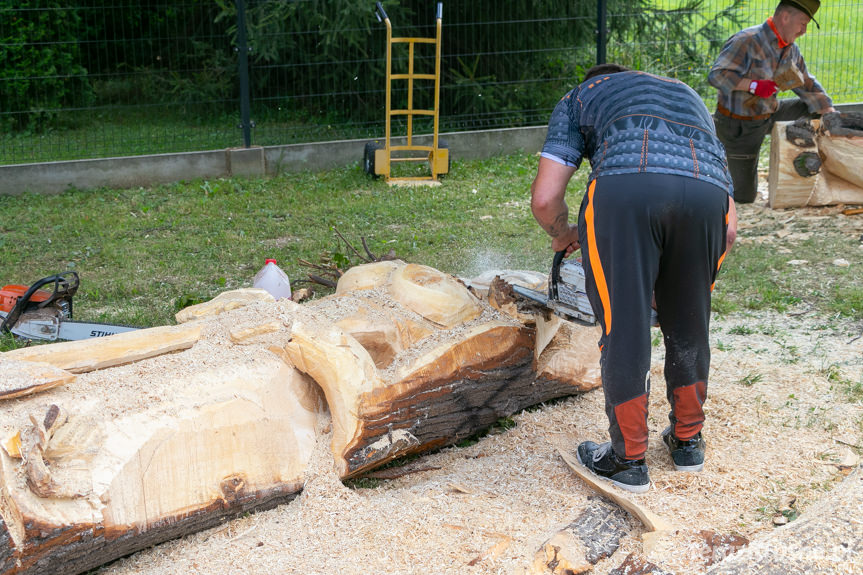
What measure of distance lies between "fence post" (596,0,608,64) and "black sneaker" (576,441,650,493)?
23.7ft

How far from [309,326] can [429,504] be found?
0.74 m

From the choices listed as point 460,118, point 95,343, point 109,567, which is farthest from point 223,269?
point 460,118

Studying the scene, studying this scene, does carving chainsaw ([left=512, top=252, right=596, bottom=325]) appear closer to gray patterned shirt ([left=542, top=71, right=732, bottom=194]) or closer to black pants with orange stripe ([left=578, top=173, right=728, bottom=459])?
black pants with orange stripe ([left=578, top=173, right=728, bottom=459])

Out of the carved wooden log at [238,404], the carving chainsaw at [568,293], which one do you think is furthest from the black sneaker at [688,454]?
the carved wooden log at [238,404]

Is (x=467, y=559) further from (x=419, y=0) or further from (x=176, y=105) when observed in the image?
(x=419, y=0)

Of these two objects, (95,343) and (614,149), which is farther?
(95,343)

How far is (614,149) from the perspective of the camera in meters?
2.59

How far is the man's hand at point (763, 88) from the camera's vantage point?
20.5 ft

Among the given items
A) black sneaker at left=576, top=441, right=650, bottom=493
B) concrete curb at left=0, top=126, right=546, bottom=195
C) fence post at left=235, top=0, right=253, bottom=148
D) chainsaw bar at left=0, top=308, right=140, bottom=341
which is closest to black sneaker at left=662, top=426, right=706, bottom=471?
black sneaker at left=576, top=441, right=650, bottom=493

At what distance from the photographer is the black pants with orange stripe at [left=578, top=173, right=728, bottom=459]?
252 cm

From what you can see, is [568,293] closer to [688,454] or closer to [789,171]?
[688,454]

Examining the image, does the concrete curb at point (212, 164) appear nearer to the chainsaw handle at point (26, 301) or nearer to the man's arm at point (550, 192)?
the chainsaw handle at point (26, 301)

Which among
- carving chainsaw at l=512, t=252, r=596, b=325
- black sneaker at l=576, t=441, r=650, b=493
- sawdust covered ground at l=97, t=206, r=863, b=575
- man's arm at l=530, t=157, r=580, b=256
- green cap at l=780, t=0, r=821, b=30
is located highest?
green cap at l=780, t=0, r=821, b=30

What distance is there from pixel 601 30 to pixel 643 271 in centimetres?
730
